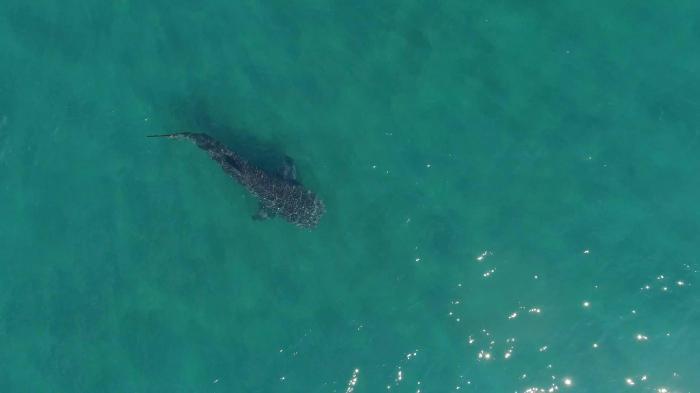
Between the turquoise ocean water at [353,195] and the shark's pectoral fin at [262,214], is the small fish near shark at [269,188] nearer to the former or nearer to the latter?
the shark's pectoral fin at [262,214]

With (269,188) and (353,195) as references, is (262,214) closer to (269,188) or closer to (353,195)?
(269,188)

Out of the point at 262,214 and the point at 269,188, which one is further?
the point at 262,214

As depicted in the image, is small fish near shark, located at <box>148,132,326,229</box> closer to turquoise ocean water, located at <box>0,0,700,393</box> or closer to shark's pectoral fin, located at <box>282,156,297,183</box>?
shark's pectoral fin, located at <box>282,156,297,183</box>

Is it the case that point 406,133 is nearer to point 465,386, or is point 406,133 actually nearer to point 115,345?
point 465,386

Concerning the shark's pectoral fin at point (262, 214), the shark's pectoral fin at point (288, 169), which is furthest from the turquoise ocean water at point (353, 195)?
the shark's pectoral fin at point (262, 214)

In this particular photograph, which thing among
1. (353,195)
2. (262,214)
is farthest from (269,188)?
(353,195)

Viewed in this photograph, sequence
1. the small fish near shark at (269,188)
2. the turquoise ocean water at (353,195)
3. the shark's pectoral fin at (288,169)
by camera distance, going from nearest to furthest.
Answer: the small fish near shark at (269,188), the turquoise ocean water at (353,195), the shark's pectoral fin at (288,169)
